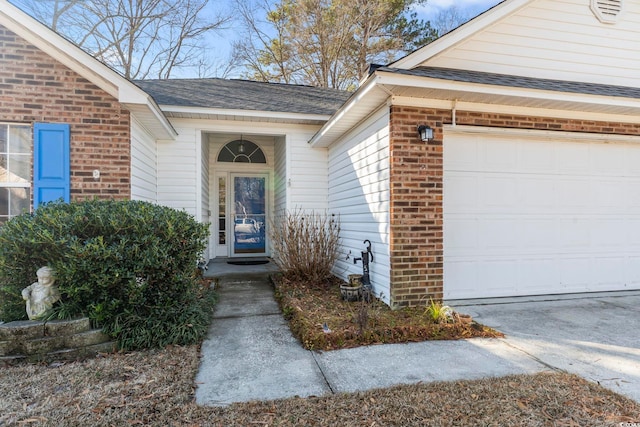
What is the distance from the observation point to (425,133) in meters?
4.34

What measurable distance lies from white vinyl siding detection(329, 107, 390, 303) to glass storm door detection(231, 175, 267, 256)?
287 centimetres

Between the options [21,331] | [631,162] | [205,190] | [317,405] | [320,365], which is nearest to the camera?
[317,405]

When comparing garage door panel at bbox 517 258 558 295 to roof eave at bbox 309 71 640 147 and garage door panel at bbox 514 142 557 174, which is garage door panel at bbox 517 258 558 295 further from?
roof eave at bbox 309 71 640 147

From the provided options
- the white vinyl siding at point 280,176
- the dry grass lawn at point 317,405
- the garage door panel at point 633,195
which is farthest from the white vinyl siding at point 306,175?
the garage door panel at point 633,195

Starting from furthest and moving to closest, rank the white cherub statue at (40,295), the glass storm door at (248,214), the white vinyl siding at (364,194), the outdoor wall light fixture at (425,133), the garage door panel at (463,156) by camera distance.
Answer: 1. the glass storm door at (248,214)
2. the garage door panel at (463,156)
3. the white vinyl siding at (364,194)
4. the outdoor wall light fixture at (425,133)
5. the white cherub statue at (40,295)

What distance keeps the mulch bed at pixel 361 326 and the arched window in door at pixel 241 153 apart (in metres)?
5.25

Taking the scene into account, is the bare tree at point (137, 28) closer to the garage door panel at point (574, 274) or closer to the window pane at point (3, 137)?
the window pane at point (3, 137)

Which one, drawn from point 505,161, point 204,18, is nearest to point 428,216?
point 505,161

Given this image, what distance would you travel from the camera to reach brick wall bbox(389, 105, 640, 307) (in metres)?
4.38

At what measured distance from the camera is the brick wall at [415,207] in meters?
4.38

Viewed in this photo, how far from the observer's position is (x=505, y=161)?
4988 millimetres

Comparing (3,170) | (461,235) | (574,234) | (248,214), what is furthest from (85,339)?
(574,234)

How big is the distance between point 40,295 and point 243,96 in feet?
17.7

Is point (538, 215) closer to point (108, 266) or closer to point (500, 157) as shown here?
point (500, 157)
